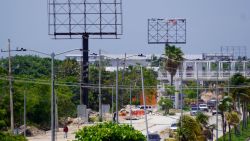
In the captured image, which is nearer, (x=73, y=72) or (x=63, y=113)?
(x=63, y=113)

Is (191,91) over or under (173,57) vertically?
under

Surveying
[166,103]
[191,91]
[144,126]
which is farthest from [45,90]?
[191,91]

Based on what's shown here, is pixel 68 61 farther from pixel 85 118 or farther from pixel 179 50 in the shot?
pixel 85 118

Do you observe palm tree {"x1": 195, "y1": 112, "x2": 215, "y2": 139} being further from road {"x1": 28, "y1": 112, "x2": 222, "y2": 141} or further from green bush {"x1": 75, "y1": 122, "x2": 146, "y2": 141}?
green bush {"x1": 75, "y1": 122, "x2": 146, "y2": 141}

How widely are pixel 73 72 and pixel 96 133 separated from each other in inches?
3081

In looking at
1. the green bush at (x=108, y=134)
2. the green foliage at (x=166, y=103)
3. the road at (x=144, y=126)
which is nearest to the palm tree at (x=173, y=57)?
the green foliage at (x=166, y=103)

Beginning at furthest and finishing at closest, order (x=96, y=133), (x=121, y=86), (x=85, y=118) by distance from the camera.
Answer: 1. (x=121, y=86)
2. (x=85, y=118)
3. (x=96, y=133)

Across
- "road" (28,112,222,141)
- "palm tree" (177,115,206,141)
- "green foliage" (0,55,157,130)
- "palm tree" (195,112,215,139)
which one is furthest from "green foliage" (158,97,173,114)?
"palm tree" (177,115,206,141)

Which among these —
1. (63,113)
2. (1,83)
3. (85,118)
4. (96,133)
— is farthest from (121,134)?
(63,113)

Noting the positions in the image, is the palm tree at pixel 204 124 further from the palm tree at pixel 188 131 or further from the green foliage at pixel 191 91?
the green foliage at pixel 191 91

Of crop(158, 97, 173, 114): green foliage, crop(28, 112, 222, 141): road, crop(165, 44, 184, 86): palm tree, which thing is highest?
crop(165, 44, 184, 86): palm tree

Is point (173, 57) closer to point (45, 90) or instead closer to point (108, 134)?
point (45, 90)

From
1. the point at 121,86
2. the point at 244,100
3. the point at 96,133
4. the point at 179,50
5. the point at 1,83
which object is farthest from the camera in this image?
the point at 179,50

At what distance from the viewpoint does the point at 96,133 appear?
36438 mm
